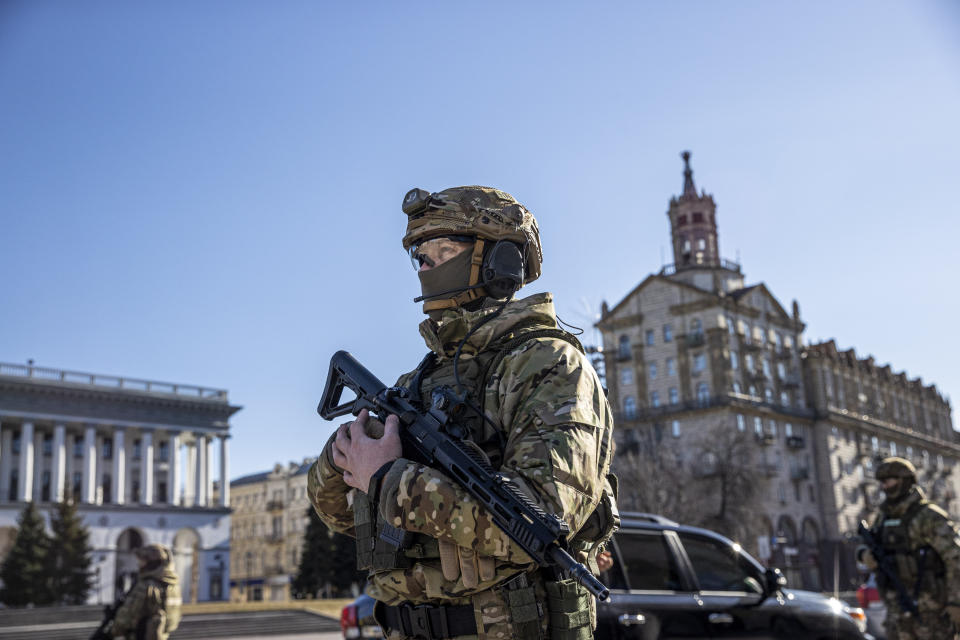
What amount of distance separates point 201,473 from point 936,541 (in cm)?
8372

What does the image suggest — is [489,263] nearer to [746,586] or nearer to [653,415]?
[746,586]

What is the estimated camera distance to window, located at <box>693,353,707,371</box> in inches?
2702

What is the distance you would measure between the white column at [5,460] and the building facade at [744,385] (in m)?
48.2

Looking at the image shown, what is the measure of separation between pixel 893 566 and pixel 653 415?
60.9 m

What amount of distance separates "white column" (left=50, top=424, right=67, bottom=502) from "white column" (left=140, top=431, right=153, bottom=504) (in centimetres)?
680

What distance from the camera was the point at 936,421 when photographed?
9781 cm

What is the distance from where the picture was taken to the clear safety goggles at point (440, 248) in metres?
3.50

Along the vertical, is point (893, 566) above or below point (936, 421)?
below

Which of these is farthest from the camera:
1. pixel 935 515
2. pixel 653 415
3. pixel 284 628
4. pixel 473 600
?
pixel 653 415

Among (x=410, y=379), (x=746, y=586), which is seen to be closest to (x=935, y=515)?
(x=746, y=586)

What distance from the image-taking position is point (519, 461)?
2.81 meters

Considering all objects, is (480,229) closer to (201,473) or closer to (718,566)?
(718,566)

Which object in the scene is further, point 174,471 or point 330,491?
point 174,471

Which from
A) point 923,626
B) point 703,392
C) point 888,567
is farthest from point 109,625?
point 703,392
